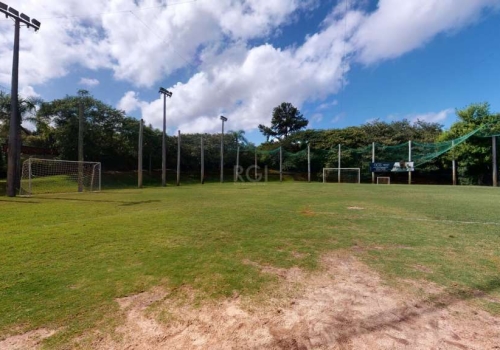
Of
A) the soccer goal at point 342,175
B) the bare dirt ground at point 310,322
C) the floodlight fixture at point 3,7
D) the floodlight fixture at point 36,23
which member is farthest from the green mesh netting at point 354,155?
the floodlight fixture at point 3,7

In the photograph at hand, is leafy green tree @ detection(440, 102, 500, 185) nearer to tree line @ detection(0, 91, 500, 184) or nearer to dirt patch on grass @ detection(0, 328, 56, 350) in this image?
Answer: tree line @ detection(0, 91, 500, 184)

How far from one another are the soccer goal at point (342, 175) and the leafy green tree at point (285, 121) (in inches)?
670

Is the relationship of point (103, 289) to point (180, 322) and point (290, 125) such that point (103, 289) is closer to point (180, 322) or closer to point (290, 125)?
point (180, 322)

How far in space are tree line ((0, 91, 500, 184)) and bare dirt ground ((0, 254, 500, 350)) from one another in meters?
20.4

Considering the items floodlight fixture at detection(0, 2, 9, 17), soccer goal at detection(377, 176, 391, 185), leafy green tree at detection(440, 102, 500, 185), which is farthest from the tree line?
floodlight fixture at detection(0, 2, 9, 17)

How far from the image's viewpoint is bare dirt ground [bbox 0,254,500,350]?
1888mm

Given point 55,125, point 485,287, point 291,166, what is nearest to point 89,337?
point 485,287

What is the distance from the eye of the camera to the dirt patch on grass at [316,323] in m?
1.89

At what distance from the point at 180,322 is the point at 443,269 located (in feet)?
9.97

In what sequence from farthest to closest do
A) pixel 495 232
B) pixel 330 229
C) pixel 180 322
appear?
pixel 330 229
pixel 495 232
pixel 180 322

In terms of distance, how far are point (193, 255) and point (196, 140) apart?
32.5 meters

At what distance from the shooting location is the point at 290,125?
51.0 metres

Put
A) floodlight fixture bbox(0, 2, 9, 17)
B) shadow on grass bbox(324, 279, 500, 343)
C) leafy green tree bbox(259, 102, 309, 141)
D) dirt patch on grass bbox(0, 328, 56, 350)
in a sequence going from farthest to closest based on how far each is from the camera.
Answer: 1. leafy green tree bbox(259, 102, 309, 141)
2. floodlight fixture bbox(0, 2, 9, 17)
3. shadow on grass bbox(324, 279, 500, 343)
4. dirt patch on grass bbox(0, 328, 56, 350)

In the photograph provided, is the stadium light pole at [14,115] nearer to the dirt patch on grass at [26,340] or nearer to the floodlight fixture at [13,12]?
the floodlight fixture at [13,12]
